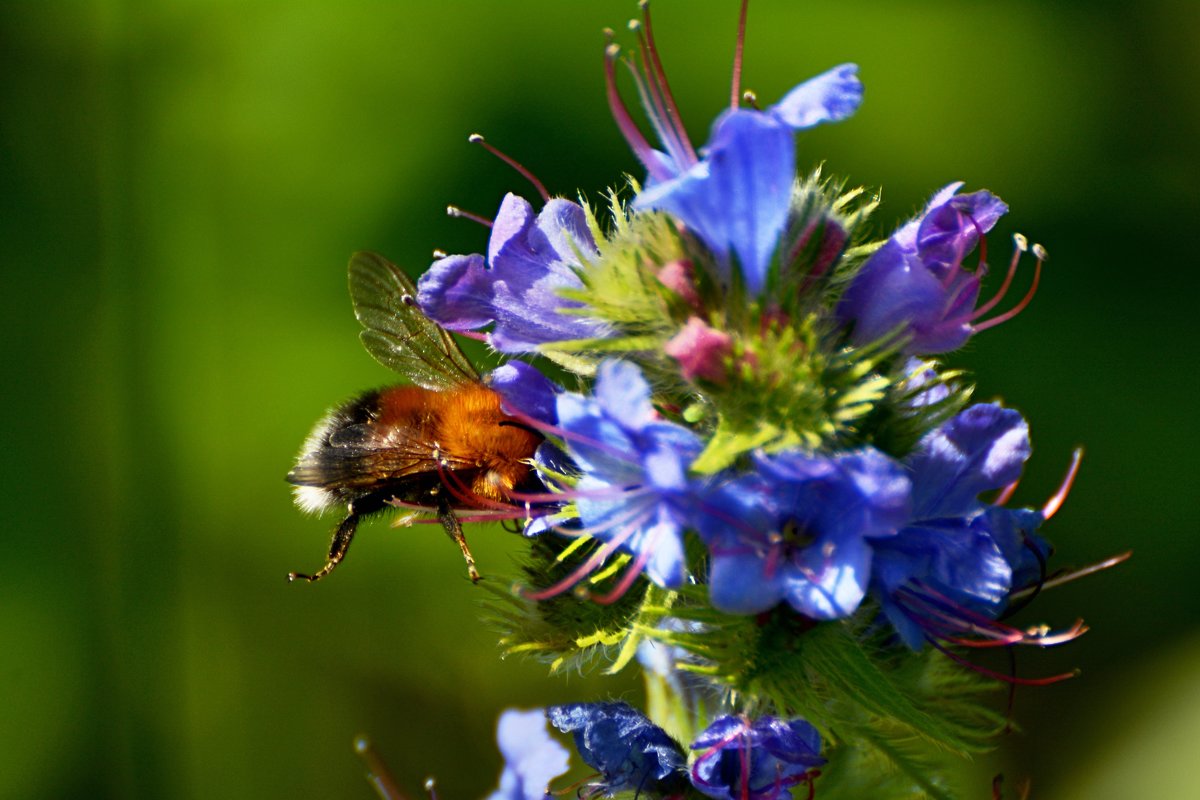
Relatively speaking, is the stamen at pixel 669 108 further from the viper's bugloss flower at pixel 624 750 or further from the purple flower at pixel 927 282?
the viper's bugloss flower at pixel 624 750

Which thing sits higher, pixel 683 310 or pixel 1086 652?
pixel 683 310

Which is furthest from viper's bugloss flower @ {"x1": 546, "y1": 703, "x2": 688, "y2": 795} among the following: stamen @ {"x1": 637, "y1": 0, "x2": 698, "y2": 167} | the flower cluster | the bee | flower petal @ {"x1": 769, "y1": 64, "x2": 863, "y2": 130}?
flower petal @ {"x1": 769, "y1": 64, "x2": 863, "y2": 130}

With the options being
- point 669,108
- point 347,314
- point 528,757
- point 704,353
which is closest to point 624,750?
point 528,757

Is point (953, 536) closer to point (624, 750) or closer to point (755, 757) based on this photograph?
point (755, 757)

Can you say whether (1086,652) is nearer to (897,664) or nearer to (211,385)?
(897,664)

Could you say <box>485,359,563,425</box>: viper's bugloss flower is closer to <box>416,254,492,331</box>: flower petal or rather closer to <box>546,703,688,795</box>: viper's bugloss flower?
<box>416,254,492,331</box>: flower petal

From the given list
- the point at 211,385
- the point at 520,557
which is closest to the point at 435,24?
the point at 211,385
